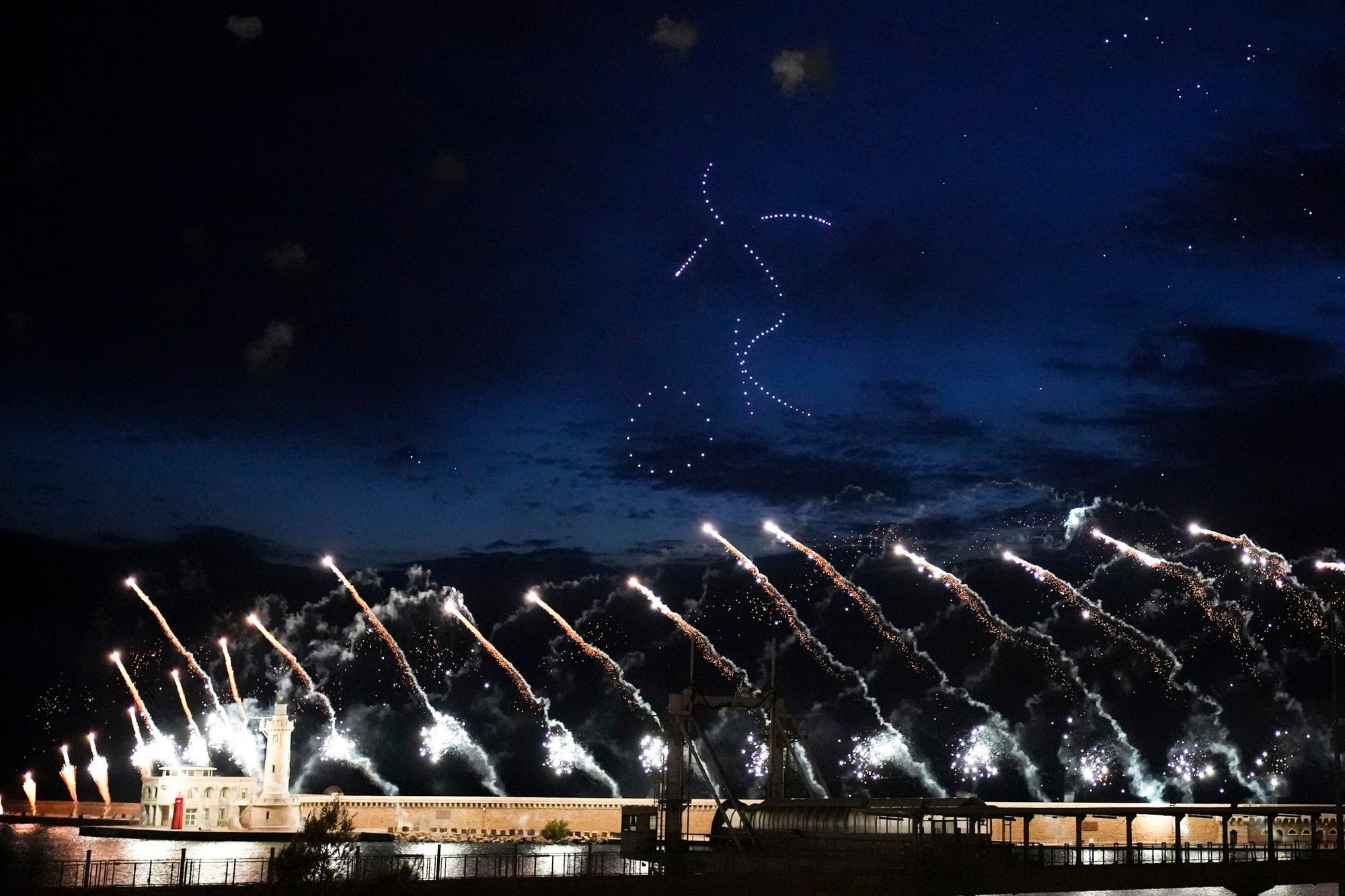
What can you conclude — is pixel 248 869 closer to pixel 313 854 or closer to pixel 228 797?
pixel 313 854

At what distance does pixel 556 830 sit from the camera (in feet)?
573

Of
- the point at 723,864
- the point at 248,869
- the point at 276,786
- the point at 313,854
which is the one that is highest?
the point at 313,854

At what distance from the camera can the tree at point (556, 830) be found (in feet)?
572

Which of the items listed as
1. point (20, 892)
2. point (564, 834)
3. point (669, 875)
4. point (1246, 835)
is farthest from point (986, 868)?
point (564, 834)

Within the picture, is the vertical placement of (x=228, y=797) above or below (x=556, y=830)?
above

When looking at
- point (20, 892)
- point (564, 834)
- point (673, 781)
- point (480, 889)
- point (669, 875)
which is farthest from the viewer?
point (564, 834)

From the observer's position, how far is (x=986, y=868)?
2844 inches

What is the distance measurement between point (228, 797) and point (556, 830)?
127ft

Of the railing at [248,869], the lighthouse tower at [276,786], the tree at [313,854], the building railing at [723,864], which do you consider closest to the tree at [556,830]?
the lighthouse tower at [276,786]

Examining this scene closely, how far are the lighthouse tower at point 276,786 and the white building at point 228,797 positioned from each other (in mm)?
77

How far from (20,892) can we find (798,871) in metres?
34.7

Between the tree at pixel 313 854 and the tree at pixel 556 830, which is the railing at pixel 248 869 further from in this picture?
the tree at pixel 556 830

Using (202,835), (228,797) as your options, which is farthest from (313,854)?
(228,797)

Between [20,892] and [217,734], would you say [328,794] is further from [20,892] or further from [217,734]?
[20,892]
